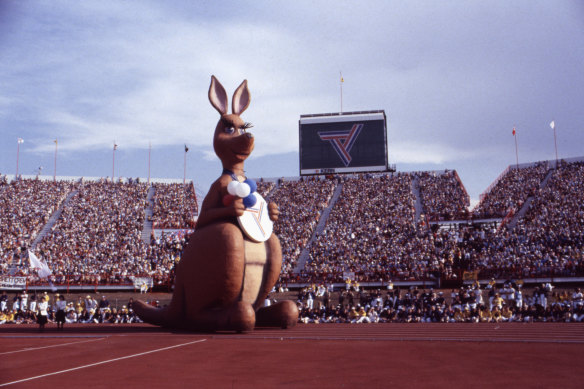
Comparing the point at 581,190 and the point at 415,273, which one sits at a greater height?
the point at 581,190

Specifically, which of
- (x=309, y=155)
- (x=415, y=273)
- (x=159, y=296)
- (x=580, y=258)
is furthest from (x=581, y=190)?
(x=159, y=296)

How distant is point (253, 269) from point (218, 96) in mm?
4614

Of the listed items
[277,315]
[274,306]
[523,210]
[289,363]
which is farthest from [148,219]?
[289,363]

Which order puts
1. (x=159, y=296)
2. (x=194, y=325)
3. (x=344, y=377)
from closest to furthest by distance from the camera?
(x=344, y=377) < (x=194, y=325) < (x=159, y=296)

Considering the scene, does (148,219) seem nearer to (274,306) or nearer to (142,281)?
(142,281)

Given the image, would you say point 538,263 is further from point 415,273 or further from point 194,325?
point 194,325

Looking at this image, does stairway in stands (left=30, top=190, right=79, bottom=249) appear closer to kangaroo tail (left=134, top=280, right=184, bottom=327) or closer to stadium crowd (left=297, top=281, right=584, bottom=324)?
stadium crowd (left=297, top=281, right=584, bottom=324)

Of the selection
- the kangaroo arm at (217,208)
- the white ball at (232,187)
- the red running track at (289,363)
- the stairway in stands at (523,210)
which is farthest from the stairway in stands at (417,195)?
the red running track at (289,363)

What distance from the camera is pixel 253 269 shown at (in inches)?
479

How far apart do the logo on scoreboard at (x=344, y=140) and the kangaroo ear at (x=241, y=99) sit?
2741 cm

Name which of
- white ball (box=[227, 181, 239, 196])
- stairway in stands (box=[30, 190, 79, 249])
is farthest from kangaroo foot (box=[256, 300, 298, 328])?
stairway in stands (box=[30, 190, 79, 249])

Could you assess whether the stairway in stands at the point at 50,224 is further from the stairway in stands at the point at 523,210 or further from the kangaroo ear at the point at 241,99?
the stairway in stands at the point at 523,210

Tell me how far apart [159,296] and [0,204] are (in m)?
20.1

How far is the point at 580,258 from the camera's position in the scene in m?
24.5
